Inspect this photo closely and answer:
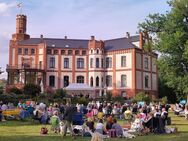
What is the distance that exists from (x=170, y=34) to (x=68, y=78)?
35.6 m

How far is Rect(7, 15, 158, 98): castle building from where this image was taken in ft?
230

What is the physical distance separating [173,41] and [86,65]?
35.6 metres

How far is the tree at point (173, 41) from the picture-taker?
3938 cm

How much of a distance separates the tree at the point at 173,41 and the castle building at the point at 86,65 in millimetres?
26852

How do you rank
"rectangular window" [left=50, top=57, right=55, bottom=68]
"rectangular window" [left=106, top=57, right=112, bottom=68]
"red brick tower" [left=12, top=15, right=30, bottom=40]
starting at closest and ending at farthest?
1. "rectangular window" [left=106, top=57, right=112, bottom=68]
2. "rectangular window" [left=50, top=57, right=55, bottom=68]
3. "red brick tower" [left=12, top=15, right=30, bottom=40]

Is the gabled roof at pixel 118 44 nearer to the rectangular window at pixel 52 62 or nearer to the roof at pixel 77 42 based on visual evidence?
the roof at pixel 77 42

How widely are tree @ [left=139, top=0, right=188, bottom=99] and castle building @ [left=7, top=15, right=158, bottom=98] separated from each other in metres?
26.9

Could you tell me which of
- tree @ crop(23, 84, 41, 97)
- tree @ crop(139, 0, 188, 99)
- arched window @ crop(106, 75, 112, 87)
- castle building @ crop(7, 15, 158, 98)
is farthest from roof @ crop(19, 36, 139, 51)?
tree @ crop(139, 0, 188, 99)

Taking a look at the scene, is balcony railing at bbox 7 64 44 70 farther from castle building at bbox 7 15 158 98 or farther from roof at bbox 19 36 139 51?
roof at bbox 19 36 139 51

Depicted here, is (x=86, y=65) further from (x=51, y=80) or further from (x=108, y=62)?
(x=51, y=80)

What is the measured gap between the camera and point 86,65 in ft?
241

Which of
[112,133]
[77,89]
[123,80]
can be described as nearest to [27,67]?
[123,80]

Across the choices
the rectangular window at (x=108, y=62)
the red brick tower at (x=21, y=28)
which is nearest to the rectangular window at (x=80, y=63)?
the rectangular window at (x=108, y=62)

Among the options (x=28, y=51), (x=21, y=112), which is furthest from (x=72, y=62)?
(x=21, y=112)
